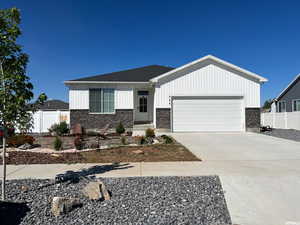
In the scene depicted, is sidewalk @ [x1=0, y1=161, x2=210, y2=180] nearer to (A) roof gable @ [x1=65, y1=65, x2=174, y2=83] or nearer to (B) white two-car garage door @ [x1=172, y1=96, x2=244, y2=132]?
(B) white two-car garage door @ [x1=172, y1=96, x2=244, y2=132]

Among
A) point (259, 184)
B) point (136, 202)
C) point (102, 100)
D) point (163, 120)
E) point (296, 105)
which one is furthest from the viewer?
point (296, 105)

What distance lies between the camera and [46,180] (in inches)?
151

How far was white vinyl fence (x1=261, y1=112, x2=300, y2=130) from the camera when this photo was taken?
44.3ft

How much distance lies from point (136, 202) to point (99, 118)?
10395 mm

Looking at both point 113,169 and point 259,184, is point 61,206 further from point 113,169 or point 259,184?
point 259,184

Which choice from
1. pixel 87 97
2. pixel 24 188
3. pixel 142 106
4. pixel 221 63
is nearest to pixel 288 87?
pixel 221 63

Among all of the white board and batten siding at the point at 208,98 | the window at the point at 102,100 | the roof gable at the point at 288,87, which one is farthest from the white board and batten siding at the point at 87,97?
the roof gable at the point at 288,87

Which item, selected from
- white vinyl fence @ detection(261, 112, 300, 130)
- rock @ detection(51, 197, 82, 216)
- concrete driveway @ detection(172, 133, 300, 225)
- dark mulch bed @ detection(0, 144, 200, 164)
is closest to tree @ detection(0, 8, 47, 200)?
rock @ detection(51, 197, 82, 216)

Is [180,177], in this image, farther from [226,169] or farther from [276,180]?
[276,180]

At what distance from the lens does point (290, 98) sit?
18.2 m

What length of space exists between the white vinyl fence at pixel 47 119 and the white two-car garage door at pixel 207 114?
27.6 ft

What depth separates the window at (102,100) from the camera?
1270 centimetres

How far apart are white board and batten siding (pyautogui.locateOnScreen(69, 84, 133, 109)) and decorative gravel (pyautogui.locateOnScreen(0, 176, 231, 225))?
927 cm

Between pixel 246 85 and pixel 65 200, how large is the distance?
43.5 feet
